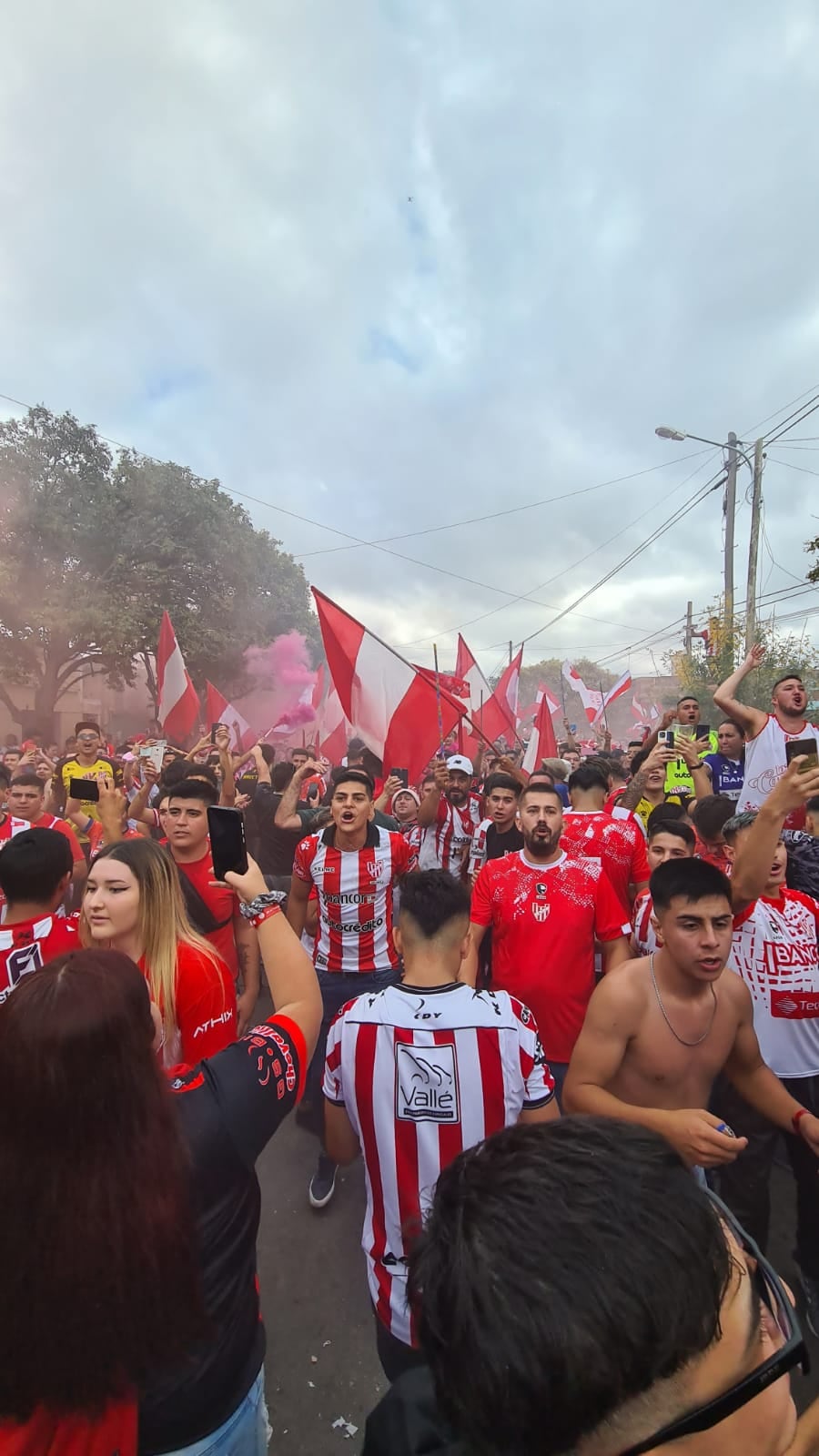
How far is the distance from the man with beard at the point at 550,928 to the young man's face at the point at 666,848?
0.45 metres

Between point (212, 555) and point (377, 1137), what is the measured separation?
27.2 m

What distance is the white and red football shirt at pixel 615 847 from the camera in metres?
3.99

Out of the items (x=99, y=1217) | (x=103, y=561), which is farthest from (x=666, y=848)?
(x=103, y=561)

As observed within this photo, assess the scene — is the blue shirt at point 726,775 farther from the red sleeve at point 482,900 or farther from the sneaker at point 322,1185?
the sneaker at point 322,1185

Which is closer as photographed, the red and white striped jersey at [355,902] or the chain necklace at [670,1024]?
the chain necklace at [670,1024]

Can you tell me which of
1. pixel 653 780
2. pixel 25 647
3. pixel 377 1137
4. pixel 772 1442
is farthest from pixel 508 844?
pixel 25 647

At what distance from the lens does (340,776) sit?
4094 millimetres

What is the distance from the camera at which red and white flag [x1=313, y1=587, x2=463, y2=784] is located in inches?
251

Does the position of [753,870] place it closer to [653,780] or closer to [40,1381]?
[40,1381]

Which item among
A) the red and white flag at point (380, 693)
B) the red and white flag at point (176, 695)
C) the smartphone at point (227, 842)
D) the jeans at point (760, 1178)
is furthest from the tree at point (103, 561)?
the jeans at point (760, 1178)

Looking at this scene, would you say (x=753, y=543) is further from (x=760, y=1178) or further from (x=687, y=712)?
(x=760, y=1178)

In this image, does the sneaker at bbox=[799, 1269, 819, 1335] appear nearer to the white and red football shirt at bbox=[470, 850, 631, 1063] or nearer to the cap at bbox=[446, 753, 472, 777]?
the white and red football shirt at bbox=[470, 850, 631, 1063]

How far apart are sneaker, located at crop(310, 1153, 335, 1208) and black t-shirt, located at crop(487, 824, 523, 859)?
2237 mm

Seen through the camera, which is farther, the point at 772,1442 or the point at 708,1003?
the point at 708,1003
